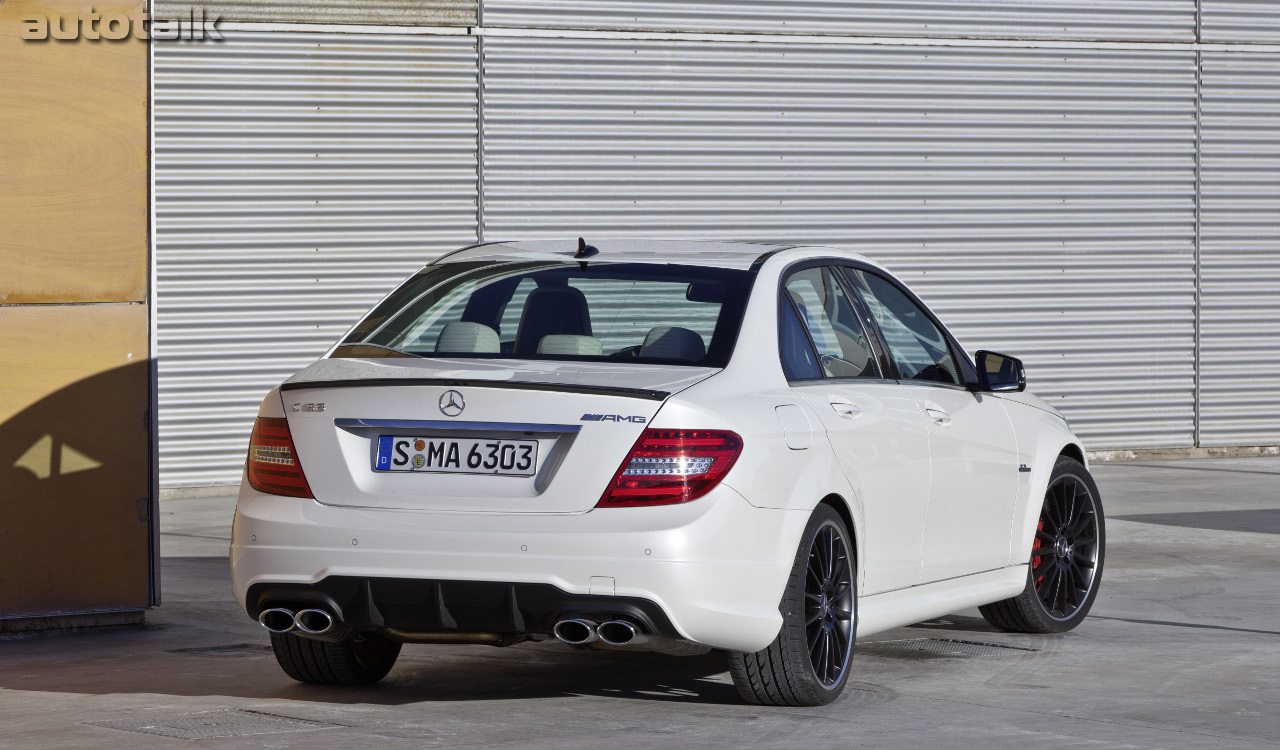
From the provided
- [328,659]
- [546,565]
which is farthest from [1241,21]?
[546,565]

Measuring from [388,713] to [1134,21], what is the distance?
13078 mm

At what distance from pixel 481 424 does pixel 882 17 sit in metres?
11.8

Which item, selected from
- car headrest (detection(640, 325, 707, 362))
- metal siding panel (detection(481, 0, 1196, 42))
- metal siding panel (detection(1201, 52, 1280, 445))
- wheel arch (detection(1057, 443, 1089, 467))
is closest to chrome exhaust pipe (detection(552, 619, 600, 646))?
car headrest (detection(640, 325, 707, 362))

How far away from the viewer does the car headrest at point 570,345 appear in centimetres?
629

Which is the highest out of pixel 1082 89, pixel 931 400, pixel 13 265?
pixel 1082 89

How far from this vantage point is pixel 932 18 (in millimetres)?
16969

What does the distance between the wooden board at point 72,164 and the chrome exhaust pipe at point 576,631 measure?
134 inches

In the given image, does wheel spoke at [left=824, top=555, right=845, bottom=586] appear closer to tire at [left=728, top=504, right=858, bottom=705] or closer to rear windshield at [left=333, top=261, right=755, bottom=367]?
tire at [left=728, top=504, right=858, bottom=705]

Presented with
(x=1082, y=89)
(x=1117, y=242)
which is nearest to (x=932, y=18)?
(x=1082, y=89)

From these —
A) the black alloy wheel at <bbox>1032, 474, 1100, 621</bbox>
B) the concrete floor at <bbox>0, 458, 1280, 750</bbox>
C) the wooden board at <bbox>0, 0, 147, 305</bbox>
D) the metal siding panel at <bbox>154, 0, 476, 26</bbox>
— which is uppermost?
the metal siding panel at <bbox>154, 0, 476, 26</bbox>

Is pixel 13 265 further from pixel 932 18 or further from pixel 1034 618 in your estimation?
pixel 932 18

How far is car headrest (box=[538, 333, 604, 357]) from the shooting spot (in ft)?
A: 20.6

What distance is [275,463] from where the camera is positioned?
20.0 ft

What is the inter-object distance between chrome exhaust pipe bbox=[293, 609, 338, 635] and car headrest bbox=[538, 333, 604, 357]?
1089 mm
